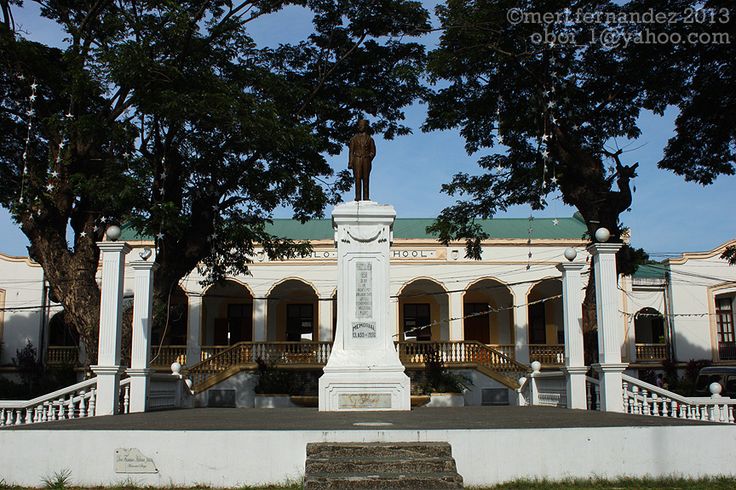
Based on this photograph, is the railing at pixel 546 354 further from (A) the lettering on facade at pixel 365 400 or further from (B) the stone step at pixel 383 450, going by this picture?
(B) the stone step at pixel 383 450

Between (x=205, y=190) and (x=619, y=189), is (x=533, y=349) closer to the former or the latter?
(x=619, y=189)

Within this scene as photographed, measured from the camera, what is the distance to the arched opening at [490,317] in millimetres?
32094

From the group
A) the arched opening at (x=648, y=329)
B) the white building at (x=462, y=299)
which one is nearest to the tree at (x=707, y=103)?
the white building at (x=462, y=299)

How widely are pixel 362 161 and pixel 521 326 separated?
1750 centimetres

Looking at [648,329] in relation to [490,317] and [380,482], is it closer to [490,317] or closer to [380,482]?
[490,317]

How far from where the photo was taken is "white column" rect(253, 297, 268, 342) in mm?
29750

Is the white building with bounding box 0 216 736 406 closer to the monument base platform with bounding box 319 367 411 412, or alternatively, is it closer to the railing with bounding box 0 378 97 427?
the monument base platform with bounding box 319 367 411 412

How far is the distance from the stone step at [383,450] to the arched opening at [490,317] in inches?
952

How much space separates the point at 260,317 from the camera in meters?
30.0

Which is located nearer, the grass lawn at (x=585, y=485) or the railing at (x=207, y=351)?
the grass lawn at (x=585, y=485)

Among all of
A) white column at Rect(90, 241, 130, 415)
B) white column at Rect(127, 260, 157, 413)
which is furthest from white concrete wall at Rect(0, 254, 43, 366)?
white column at Rect(90, 241, 130, 415)

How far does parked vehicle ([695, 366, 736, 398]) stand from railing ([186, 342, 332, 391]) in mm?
12218

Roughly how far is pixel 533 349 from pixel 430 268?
17.4 feet

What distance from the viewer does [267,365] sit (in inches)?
995
